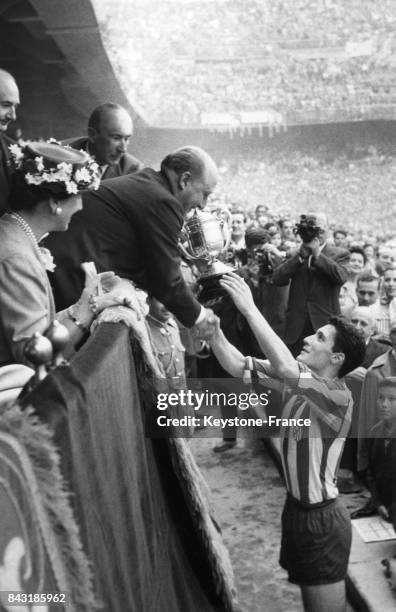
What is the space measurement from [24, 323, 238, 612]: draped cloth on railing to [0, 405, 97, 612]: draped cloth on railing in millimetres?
40

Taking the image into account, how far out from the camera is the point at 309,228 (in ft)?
16.2

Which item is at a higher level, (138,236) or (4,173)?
(4,173)

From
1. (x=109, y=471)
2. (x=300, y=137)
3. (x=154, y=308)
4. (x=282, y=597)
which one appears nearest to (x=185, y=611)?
(x=109, y=471)

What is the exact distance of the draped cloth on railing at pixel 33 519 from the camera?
813 millimetres

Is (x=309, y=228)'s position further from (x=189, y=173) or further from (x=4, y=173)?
(x=4, y=173)

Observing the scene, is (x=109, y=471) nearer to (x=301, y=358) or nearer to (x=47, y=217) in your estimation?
(x=47, y=217)

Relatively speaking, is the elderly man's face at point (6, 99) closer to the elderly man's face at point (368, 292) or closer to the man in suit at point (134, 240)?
the man in suit at point (134, 240)

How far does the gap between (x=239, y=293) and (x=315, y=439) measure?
22.1 inches

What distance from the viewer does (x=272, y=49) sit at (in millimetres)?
34969

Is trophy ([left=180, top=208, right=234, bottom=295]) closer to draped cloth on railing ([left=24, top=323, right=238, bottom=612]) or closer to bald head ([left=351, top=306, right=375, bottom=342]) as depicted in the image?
draped cloth on railing ([left=24, top=323, right=238, bottom=612])

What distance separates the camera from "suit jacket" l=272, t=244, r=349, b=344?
16.3 feet

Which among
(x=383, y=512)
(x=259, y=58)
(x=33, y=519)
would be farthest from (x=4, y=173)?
(x=259, y=58)

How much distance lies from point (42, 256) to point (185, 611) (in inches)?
34.9

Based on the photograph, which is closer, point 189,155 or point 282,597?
point 189,155
